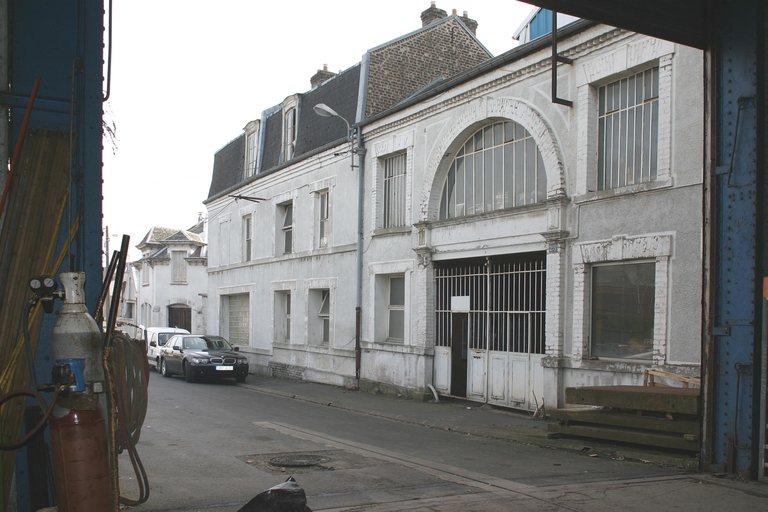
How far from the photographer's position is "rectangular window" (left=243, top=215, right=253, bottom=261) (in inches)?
1098

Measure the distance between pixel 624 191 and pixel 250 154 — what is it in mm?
18775

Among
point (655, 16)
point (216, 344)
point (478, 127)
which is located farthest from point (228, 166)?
point (655, 16)

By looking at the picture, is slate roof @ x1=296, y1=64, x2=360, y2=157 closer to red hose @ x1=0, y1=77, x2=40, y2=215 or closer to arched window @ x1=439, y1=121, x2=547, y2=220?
arched window @ x1=439, y1=121, x2=547, y2=220

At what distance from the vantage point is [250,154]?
28578mm

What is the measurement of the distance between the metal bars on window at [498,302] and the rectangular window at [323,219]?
5829 millimetres

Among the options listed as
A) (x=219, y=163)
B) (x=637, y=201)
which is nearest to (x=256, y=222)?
(x=219, y=163)

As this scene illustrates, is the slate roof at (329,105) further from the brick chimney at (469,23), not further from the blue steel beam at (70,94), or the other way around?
the blue steel beam at (70,94)

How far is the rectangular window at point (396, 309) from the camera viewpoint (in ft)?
62.9

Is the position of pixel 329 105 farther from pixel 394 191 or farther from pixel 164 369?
pixel 164 369

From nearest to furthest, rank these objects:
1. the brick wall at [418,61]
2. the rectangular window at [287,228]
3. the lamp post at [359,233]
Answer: the lamp post at [359,233], the brick wall at [418,61], the rectangular window at [287,228]

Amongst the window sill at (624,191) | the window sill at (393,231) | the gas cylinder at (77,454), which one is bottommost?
the gas cylinder at (77,454)

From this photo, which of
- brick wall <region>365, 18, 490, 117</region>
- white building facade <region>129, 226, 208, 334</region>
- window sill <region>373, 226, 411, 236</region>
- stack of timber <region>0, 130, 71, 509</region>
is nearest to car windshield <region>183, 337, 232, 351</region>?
window sill <region>373, 226, 411, 236</region>

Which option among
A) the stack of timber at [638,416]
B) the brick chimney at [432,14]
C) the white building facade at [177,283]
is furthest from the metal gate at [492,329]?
the white building facade at [177,283]

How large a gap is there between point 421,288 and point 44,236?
41.6ft
